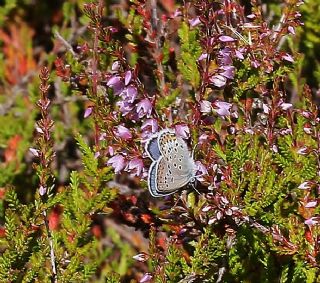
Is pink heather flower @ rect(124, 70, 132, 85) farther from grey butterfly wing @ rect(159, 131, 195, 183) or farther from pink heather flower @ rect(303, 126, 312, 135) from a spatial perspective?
pink heather flower @ rect(303, 126, 312, 135)

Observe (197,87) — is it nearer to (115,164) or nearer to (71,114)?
(115,164)

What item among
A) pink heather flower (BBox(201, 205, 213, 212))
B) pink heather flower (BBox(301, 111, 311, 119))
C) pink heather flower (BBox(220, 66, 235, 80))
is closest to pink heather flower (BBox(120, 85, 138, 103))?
pink heather flower (BBox(220, 66, 235, 80))

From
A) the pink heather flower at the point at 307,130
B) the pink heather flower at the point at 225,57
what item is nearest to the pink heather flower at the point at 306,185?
the pink heather flower at the point at 307,130

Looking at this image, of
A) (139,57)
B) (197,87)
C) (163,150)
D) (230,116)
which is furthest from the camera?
(139,57)

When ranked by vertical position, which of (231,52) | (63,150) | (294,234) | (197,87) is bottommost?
(63,150)

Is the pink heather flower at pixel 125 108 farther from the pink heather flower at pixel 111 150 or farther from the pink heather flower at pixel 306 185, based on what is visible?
the pink heather flower at pixel 306 185

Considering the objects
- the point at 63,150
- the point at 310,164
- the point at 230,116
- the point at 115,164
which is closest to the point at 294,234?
the point at 310,164

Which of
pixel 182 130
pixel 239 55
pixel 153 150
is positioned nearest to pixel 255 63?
pixel 239 55
